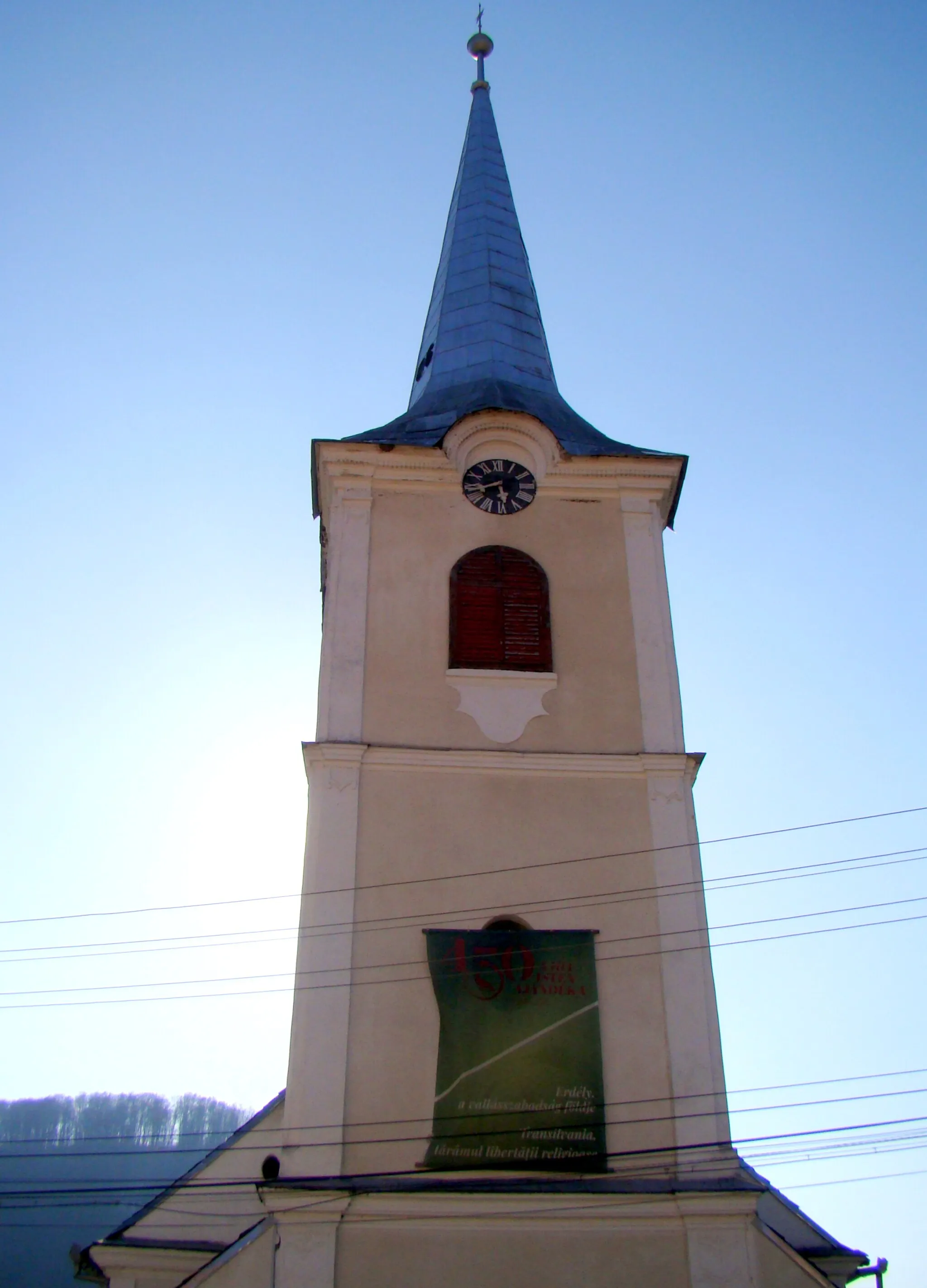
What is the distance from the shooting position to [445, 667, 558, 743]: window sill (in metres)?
13.7

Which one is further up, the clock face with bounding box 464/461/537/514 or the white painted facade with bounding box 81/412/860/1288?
the clock face with bounding box 464/461/537/514

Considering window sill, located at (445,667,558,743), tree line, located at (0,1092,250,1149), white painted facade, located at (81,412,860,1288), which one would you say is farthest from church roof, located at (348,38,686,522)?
tree line, located at (0,1092,250,1149)

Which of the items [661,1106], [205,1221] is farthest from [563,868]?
[205,1221]

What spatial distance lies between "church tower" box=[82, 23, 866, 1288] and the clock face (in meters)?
0.03

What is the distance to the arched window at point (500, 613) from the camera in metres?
14.2

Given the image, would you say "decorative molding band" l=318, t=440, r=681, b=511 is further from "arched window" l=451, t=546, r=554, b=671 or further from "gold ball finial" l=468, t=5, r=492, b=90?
"gold ball finial" l=468, t=5, r=492, b=90

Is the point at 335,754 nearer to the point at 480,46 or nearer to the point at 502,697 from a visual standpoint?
the point at 502,697

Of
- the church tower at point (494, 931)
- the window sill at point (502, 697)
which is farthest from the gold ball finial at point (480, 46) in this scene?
the window sill at point (502, 697)

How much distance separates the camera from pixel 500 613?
1450cm

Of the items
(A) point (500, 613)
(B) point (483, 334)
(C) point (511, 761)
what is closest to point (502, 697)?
(C) point (511, 761)

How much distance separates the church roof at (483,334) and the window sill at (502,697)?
341cm

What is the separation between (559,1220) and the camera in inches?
421

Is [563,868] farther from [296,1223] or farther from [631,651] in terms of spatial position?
[296,1223]

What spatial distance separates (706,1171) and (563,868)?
309cm
